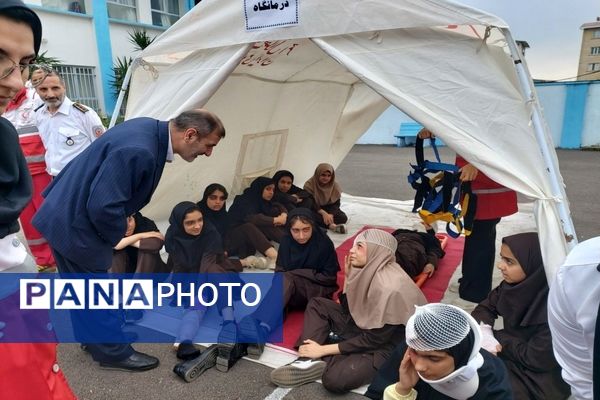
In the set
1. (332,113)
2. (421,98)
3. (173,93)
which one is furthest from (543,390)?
(332,113)

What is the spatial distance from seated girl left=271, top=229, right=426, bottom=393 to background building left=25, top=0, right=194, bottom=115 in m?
9.45

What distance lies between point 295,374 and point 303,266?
3.35 ft

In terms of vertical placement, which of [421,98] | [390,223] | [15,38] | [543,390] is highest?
[15,38]

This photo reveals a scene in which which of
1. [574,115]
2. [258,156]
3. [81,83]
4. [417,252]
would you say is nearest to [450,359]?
[417,252]

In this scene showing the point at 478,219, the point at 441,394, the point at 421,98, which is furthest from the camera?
the point at 478,219

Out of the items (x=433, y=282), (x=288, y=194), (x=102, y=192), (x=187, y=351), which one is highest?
(x=102, y=192)

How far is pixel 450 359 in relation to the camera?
1.45 m

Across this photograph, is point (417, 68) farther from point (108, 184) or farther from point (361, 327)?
point (108, 184)

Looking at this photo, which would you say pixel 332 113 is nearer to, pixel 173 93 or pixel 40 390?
pixel 173 93

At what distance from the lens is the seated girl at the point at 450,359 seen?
4.68 ft

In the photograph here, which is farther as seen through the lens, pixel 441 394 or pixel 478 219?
pixel 478 219

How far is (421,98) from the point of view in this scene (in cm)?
246

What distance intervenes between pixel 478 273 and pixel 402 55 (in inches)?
69.5

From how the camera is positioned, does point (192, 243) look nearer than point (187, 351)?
No
